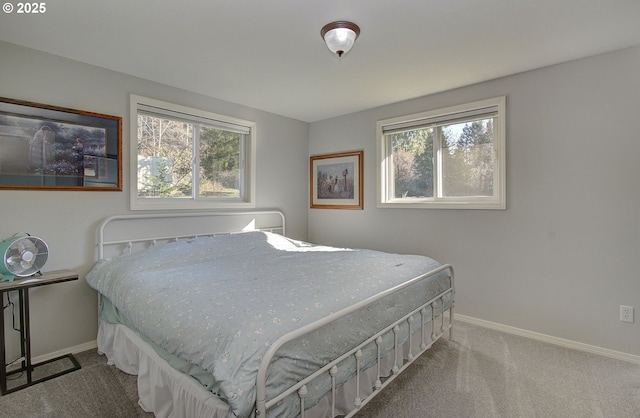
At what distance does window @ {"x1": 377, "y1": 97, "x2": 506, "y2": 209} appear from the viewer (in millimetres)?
3043

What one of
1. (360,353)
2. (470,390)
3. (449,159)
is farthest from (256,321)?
(449,159)

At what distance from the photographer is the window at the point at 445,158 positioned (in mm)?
3043

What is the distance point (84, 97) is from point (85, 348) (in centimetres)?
207

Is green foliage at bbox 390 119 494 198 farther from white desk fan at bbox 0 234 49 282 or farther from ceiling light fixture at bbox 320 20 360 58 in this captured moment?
white desk fan at bbox 0 234 49 282

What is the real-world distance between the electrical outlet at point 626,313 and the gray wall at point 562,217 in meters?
0.03

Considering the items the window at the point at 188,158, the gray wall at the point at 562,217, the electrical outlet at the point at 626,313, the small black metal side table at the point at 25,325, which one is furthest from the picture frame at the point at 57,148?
the electrical outlet at the point at 626,313

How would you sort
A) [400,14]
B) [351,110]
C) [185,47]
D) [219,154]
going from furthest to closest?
1. [351,110]
2. [219,154]
3. [185,47]
4. [400,14]

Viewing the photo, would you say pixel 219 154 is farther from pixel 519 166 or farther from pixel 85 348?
pixel 519 166

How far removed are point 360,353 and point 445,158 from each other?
2.50m

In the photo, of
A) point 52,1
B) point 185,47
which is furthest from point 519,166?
point 52,1

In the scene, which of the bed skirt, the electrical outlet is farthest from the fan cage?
the electrical outlet

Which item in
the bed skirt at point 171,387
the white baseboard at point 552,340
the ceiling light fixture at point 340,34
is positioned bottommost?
the white baseboard at point 552,340

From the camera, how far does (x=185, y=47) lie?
234cm

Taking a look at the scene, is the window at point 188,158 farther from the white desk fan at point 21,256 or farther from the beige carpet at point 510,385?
the beige carpet at point 510,385
